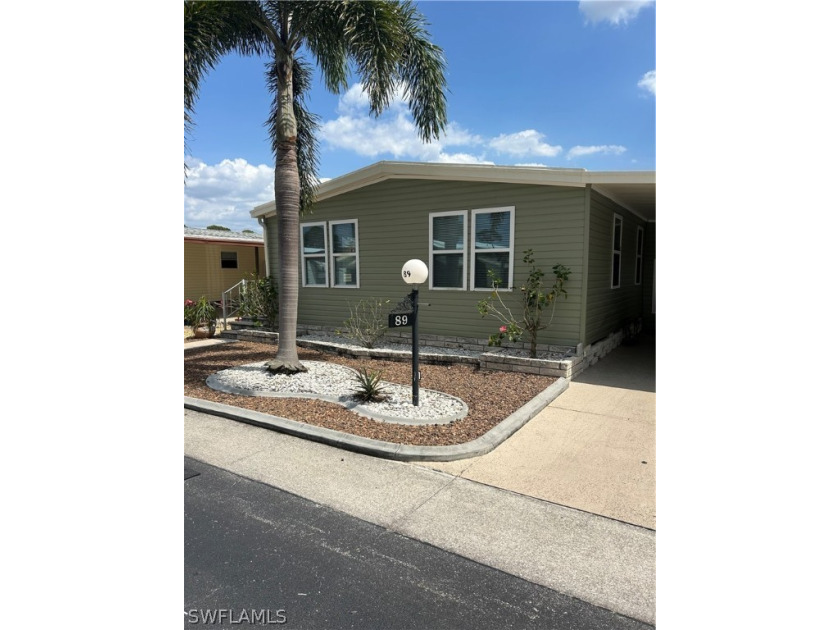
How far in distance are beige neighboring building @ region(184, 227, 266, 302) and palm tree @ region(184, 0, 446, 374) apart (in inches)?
359

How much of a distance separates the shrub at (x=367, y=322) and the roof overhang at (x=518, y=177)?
228 centimetres

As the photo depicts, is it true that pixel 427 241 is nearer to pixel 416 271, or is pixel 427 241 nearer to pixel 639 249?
pixel 416 271

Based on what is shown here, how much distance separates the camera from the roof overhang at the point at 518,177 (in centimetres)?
620

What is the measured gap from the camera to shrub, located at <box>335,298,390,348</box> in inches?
321

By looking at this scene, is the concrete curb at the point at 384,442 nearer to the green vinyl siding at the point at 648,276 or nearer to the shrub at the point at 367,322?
the shrub at the point at 367,322

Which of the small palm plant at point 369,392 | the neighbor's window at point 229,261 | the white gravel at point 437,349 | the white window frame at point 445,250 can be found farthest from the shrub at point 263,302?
the neighbor's window at point 229,261

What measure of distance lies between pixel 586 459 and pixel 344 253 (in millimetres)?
6585

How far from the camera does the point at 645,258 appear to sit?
34.9 ft

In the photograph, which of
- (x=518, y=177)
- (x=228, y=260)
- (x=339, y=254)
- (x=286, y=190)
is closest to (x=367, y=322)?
(x=339, y=254)

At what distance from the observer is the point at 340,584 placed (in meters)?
2.18

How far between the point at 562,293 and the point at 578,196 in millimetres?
1447
